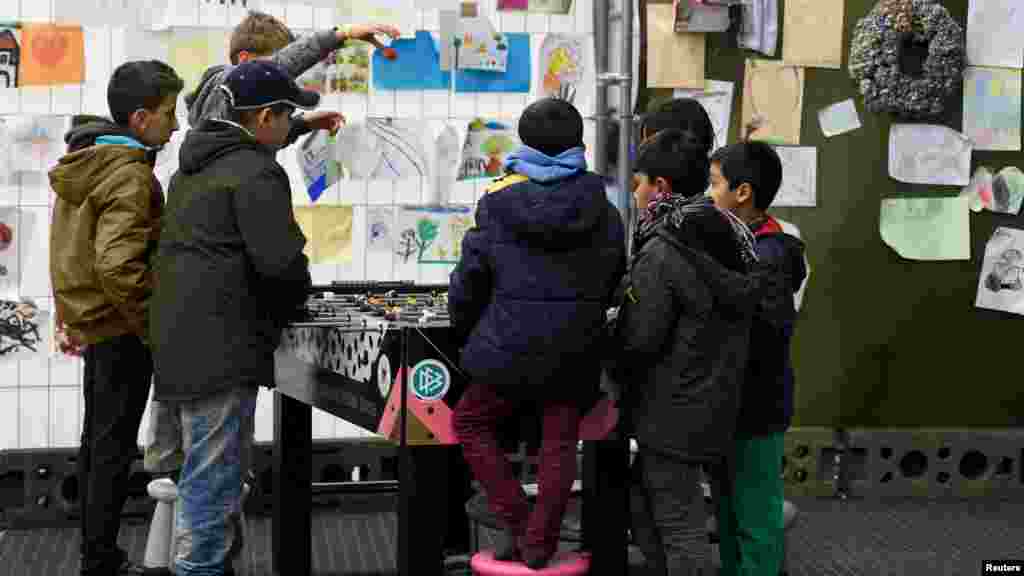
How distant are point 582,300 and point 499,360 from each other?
307mm

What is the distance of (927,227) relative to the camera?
7383mm

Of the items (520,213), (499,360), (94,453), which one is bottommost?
(94,453)

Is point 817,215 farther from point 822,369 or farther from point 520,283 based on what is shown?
point 520,283

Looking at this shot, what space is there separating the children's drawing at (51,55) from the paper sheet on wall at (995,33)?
3.92 metres

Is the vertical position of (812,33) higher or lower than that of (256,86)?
higher

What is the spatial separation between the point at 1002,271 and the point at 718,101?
1573 millimetres

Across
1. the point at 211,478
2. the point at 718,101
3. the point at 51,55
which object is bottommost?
the point at 211,478

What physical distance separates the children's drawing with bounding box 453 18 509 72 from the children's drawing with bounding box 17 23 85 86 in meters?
1.58

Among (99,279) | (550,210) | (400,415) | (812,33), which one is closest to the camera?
(400,415)

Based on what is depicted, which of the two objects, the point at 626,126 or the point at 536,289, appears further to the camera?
the point at 626,126

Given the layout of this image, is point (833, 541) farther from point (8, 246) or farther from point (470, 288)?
point (8, 246)

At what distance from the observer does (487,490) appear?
4512 mm

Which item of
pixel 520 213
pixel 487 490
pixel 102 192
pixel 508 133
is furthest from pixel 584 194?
pixel 508 133

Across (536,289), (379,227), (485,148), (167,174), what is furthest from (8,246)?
(536,289)
